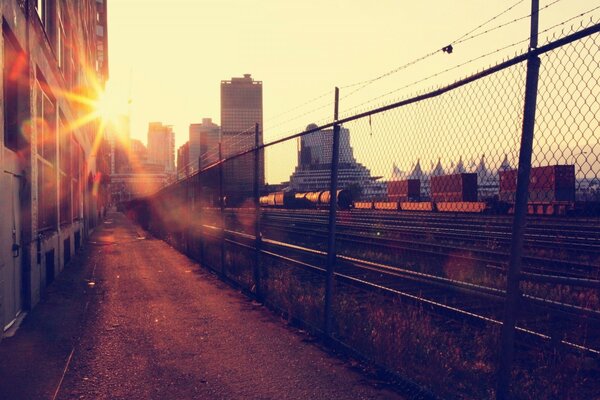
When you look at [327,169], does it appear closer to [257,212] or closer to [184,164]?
[257,212]

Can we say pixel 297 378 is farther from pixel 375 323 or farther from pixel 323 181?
pixel 323 181

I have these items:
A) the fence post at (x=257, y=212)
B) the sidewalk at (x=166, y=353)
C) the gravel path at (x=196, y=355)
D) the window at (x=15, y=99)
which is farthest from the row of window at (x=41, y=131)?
the fence post at (x=257, y=212)

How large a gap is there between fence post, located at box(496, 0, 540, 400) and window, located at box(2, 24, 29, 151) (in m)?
7.66

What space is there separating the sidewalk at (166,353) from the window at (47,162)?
91.8 inches

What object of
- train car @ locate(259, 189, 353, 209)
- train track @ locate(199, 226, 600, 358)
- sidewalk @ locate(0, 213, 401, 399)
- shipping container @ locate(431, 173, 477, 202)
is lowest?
sidewalk @ locate(0, 213, 401, 399)

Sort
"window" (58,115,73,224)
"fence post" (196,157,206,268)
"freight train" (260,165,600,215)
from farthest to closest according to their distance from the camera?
"window" (58,115,73,224) → "fence post" (196,157,206,268) → "freight train" (260,165,600,215)

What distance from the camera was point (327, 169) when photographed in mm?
6852

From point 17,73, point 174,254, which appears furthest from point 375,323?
point 174,254

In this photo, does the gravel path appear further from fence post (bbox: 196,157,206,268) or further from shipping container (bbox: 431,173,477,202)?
fence post (bbox: 196,157,206,268)

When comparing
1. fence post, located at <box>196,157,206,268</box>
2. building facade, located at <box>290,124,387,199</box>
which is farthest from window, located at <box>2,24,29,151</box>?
fence post, located at <box>196,157,206,268</box>

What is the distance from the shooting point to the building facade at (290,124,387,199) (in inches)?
236

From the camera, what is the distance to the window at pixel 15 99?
27.4 ft

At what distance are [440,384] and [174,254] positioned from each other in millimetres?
13494

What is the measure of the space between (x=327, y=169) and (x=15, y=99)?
5.57 metres
